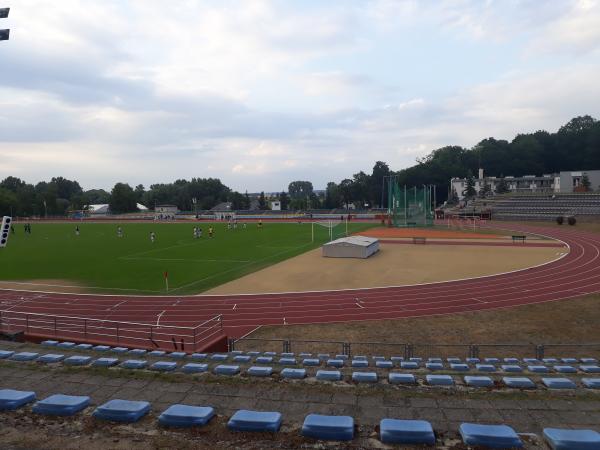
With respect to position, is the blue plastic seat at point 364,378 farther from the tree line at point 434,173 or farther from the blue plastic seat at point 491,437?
the tree line at point 434,173

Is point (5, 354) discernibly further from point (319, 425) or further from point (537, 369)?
point (537, 369)

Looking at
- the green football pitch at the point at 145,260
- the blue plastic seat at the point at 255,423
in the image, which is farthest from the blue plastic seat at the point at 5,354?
the green football pitch at the point at 145,260

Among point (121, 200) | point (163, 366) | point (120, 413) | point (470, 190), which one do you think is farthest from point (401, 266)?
point (121, 200)

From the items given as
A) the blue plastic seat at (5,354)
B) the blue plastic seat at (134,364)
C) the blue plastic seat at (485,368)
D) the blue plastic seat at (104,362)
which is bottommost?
the blue plastic seat at (485,368)

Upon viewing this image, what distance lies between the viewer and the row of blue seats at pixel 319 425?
5.95 m

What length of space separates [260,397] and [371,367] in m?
3.64

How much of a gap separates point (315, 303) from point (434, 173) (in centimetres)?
10364

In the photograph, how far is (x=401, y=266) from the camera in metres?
31.3

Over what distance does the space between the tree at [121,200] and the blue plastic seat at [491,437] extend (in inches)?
5559

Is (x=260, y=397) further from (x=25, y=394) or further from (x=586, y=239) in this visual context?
(x=586, y=239)

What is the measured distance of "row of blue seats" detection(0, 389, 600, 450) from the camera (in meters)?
5.95

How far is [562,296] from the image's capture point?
22.2m

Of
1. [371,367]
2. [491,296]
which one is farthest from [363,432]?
[491,296]

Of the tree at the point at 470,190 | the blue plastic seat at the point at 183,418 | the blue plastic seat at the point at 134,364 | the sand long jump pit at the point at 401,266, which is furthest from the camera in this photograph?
the tree at the point at 470,190
